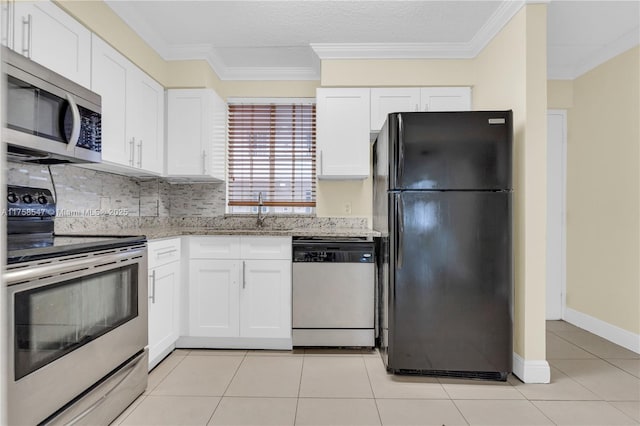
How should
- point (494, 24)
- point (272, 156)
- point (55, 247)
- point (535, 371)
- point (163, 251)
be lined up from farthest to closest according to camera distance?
point (272, 156), point (494, 24), point (163, 251), point (535, 371), point (55, 247)

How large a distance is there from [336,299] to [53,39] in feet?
7.63

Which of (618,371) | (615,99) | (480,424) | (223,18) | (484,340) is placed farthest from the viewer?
(615,99)

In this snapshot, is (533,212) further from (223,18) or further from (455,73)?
(223,18)

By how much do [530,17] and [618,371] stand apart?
244 cm

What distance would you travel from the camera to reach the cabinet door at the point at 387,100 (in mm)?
2902

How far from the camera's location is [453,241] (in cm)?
214

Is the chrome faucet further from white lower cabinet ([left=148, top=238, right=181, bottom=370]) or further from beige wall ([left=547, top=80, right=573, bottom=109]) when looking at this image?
beige wall ([left=547, top=80, right=573, bottom=109])

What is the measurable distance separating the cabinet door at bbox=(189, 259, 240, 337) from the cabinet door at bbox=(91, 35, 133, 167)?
0.95 meters

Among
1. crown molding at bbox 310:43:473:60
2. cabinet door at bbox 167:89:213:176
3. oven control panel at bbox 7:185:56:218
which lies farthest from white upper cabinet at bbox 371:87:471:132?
oven control panel at bbox 7:185:56:218

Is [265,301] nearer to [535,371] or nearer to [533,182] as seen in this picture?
[535,371]

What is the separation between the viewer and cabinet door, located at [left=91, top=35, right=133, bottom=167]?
2.07 meters

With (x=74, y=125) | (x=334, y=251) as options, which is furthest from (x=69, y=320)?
(x=334, y=251)

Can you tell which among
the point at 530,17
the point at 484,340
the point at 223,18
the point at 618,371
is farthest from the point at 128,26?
the point at 618,371

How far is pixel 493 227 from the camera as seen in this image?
2.13m
